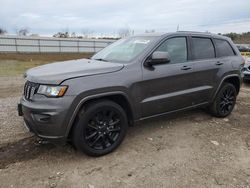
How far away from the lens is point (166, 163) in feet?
10.2

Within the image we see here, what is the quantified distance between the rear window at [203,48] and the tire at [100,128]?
1970mm

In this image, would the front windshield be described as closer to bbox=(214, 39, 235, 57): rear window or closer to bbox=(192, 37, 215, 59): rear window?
bbox=(192, 37, 215, 59): rear window

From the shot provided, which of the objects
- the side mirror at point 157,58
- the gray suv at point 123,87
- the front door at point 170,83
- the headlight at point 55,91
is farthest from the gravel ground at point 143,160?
the side mirror at point 157,58

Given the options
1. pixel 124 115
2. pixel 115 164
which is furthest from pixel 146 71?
pixel 115 164

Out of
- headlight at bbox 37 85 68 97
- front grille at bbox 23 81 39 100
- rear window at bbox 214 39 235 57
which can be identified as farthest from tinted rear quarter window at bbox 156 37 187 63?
front grille at bbox 23 81 39 100

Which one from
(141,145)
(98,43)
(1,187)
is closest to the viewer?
(1,187)

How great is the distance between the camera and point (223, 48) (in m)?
4.77

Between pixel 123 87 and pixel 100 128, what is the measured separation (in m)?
0.67

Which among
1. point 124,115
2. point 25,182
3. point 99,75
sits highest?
point 99,75

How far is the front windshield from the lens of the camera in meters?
3.69

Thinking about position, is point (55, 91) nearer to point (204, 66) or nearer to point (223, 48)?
point (204, 66)

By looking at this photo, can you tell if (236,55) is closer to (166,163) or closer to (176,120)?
(176,120)

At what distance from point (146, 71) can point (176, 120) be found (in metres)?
1.71

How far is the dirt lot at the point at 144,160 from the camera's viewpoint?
2.73 m
